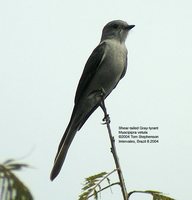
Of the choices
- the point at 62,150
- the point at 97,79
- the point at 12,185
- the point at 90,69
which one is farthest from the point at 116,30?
the point at 12,185

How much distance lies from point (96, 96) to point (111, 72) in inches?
19.5

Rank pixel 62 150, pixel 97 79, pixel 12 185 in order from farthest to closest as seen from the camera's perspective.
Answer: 1. pixel 97 79
2. pixel 62 150
3. pixel 12 185

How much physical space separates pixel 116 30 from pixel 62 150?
9.64ft

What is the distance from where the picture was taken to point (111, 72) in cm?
634

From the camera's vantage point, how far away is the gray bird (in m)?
6.08

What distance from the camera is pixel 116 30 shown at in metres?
7.35

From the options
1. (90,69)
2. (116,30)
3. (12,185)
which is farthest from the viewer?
(116,30)

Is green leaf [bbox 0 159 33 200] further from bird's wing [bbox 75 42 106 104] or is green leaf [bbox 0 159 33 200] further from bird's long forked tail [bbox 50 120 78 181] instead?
bird's wing [bbox 75 42 106 104]

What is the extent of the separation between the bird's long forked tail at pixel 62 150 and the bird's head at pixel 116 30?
2.03 m

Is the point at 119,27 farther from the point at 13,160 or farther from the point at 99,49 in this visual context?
the point at 13,160

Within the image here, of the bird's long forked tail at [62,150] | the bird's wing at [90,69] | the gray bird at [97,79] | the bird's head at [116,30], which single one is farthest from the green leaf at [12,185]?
the bird's head at [116,30]

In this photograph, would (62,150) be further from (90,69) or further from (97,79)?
(90,69)

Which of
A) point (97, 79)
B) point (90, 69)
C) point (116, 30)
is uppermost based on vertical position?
point (116, 30)

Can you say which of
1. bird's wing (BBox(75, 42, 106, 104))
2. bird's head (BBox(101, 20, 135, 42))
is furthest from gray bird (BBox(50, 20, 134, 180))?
bird's head (BBox(101, 20, 135, 42))
